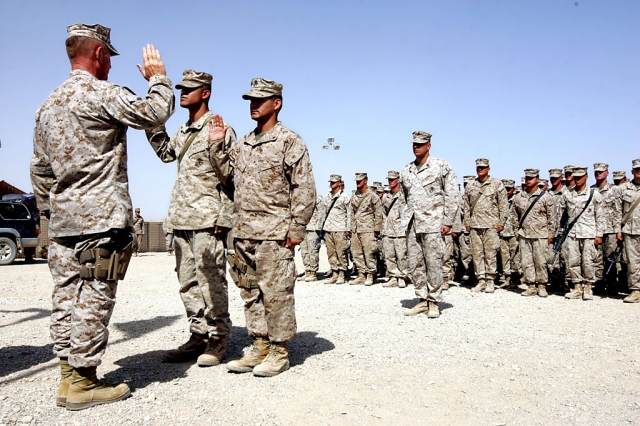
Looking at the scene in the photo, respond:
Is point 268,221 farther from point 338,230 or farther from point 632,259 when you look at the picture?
point 338,230

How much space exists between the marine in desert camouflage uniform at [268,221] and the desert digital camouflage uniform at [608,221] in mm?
7359

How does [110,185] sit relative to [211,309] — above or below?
above

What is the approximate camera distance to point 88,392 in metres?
3.41

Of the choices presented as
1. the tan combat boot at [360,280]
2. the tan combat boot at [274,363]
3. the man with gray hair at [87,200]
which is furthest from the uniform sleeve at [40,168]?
the tan combat boot at [360,280]

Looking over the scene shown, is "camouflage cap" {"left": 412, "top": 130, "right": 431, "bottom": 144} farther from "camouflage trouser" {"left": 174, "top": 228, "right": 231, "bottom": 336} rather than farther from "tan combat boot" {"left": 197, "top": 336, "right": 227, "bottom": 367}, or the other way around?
"tan combat boot" {"left": 197, "top": 336, "right": 227, "bottom": 367}

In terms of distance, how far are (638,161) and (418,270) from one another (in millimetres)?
5231

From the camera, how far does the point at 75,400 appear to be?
3357mm

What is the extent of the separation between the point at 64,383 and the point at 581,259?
8.76 m

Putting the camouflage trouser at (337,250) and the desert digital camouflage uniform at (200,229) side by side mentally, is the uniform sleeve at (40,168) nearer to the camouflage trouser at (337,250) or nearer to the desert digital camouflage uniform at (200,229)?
the desert digital camouflage uniform at (200,229)

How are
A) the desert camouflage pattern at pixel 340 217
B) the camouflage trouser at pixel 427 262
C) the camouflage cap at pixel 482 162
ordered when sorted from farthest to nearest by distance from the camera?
the desert camouflage pattern at pixel 340 217 < the camouflage cap at pixel 482 162 < the camouflage trouser at pixel 427 262

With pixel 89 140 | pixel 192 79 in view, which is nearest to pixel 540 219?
pixel 192 79

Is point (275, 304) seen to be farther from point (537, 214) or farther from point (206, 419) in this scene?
point (537, 214)

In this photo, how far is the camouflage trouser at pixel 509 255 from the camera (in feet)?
34.0

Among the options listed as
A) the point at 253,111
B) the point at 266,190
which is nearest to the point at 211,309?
the point at 266,190
